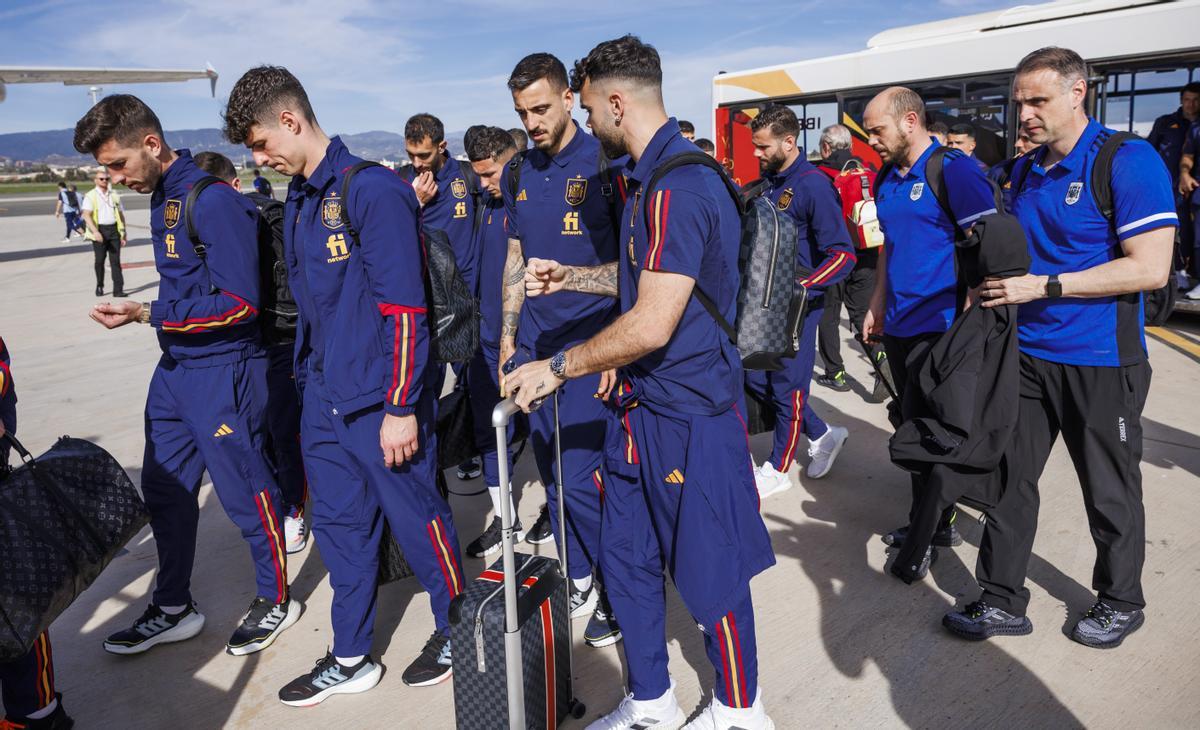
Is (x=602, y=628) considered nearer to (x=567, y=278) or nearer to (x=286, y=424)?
(x=567, y=278)

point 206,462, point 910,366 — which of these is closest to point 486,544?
point 206,462

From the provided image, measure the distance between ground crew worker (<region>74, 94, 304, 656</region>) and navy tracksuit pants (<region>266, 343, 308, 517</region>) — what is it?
2.45 feet

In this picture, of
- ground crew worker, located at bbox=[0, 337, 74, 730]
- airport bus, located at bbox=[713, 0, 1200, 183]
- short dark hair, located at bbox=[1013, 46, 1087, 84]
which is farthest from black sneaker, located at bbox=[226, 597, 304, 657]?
airport bus, located at bbox=[713, 0, 1200, 183]

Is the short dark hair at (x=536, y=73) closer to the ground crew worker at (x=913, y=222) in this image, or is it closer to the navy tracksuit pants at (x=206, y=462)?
the ground crew worker at (x=913, y=222)

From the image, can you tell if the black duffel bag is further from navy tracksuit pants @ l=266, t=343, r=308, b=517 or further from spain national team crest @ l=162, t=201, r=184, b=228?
navy tracksuit pants @ l=266, t=343, r=308, b=517

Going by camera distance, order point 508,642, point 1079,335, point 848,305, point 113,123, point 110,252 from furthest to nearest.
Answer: point 110,252 → point 848,305 → point 113,123 → point 1079,335 → point 508,642

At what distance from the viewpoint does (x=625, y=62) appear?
2.32 metres

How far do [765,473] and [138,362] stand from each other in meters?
7.13

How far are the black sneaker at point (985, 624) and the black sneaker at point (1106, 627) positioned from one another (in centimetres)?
18

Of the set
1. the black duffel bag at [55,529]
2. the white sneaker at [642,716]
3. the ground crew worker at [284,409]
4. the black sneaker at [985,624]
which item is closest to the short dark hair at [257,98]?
the ground crew worker at [284,409]

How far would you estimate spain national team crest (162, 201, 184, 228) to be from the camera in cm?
318

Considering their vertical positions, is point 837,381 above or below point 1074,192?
below

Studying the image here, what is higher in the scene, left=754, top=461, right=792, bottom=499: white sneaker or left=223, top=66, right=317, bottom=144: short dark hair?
left=223, top=66, right=317, bottom=144: short dark hair

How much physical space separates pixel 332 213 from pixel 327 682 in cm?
176
